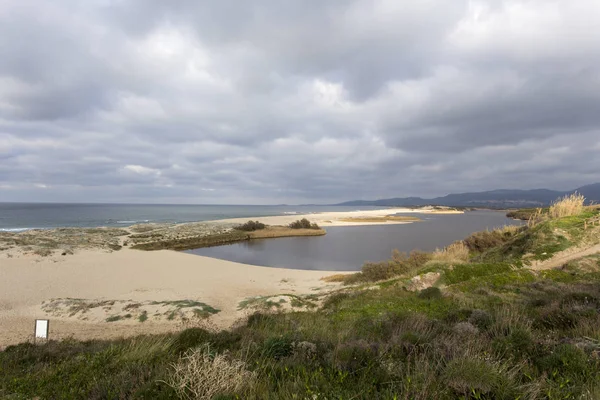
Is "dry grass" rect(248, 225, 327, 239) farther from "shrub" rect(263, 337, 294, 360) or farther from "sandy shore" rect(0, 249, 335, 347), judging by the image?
"shrub" rect(263, 337, 294, 360)

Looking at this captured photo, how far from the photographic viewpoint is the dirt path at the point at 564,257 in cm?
1340

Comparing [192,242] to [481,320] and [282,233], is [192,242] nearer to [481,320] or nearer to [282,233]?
[282,233]

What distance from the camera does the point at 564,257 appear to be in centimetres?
1400

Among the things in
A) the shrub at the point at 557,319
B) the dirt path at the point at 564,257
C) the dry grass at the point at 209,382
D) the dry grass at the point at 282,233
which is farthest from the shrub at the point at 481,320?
the dry grass at the point at 282,233

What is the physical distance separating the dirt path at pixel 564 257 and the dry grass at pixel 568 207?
5742 mm

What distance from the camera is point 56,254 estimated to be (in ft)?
91.4

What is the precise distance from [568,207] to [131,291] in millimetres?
29948

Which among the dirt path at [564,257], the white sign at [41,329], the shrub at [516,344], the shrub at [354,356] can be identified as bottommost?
the white sign at [41,329]

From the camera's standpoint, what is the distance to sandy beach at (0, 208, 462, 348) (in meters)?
12.3

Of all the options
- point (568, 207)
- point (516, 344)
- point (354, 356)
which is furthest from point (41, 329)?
point (568, 207)

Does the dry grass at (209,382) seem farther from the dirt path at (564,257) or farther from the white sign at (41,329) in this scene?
the dirt path at (564,257)

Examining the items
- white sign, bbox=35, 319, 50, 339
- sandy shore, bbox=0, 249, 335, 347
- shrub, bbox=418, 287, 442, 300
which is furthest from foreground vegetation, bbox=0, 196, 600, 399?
sandy shore, bbox=0, 249, 335, 347

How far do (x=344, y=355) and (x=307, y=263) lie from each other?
2502 cm

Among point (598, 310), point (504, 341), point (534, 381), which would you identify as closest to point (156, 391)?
point (534, 381)
